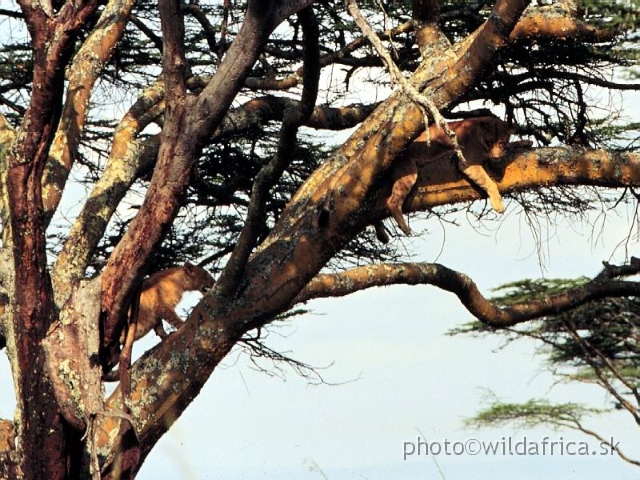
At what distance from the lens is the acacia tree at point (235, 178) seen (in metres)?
5.33

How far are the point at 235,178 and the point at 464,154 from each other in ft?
10.0

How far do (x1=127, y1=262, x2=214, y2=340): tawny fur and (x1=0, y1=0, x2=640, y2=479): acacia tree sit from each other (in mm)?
815

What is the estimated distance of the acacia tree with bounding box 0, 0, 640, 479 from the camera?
533 centimetres

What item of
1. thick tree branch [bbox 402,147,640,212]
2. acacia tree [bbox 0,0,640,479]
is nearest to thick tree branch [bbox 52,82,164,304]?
acacia tree [bbox 0,0,640,479]

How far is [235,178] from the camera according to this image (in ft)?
29.4

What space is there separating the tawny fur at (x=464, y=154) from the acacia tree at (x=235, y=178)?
94mm

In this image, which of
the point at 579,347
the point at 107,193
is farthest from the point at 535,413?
the point at 107,193

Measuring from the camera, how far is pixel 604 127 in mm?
9641

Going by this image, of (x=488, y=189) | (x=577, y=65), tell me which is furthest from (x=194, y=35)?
(x=488, y=189)

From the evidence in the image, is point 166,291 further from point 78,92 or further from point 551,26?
point 551,26

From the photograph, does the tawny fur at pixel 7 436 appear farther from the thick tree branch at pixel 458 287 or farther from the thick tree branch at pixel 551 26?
the thick tree branch at pixel 551 26

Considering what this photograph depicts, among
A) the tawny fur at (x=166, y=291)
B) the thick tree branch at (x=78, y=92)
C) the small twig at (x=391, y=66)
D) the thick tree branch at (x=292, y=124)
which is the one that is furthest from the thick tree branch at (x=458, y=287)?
the small twig at (x=391, y=66)

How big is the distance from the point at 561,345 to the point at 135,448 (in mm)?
8904

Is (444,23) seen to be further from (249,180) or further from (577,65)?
(249,180)
